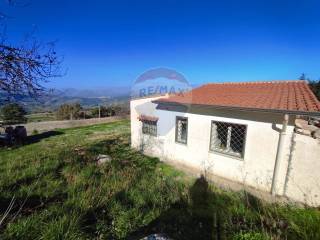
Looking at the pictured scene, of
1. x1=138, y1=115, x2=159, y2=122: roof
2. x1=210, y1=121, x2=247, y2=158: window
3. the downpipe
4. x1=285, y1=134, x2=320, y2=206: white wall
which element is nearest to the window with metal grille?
x1=138, y1=115, x2=159, y2=122: roof

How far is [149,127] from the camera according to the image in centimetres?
1171

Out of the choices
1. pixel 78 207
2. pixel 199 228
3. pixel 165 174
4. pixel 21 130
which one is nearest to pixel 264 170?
pixel 165 174

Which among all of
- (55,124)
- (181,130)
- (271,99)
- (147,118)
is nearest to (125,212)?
(181,130)

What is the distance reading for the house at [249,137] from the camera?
6234mm

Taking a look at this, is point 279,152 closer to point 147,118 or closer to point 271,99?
point 271,99

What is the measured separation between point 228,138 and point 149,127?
16.5 ft

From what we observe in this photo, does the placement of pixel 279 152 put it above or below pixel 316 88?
below

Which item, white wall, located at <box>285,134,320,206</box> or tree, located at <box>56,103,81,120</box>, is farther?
tree, located at <box>56,103,81,120</box>

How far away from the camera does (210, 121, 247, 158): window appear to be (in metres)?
7.80

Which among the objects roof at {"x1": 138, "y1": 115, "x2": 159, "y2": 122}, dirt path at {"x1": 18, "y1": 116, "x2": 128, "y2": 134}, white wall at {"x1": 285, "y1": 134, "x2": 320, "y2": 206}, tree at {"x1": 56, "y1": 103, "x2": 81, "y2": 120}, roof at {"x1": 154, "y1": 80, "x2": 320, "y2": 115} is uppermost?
roof at {"x1": 154, "y1": 80, "x2": 320, "y2": 115}

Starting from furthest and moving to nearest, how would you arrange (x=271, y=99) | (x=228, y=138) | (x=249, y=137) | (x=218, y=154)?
(x=218, y=154) < (x=228, y=138) < (x=271, y=99) < (x=249, y=137)

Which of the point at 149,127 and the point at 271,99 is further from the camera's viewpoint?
the point at 149,127

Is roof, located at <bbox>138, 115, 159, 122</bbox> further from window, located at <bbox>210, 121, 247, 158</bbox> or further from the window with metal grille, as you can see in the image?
window, located at <bbox>210, 121, 247, 158</bbox>

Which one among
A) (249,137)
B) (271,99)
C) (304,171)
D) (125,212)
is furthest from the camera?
(271,99)
